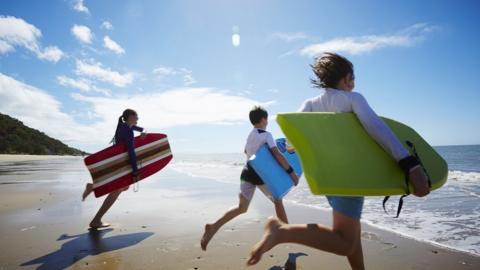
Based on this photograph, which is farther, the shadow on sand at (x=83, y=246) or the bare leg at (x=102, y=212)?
the bare leg at (x=102, y=212)

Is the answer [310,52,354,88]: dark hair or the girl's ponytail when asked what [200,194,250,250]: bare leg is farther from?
the girl's ponytail

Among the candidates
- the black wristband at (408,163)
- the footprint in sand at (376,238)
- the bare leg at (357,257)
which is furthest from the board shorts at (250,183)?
the black wristband at (408,163)

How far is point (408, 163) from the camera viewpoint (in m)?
1.93

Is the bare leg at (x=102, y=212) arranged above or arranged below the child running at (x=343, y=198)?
below

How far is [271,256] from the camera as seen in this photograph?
3.39 metres

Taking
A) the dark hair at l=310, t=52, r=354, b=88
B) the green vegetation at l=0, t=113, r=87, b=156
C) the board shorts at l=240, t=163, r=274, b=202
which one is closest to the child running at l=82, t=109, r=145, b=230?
the board shorts at l=240, t=163, r=274, b=202

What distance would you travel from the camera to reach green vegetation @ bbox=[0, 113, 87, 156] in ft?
158

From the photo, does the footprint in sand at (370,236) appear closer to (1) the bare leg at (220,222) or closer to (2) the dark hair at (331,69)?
(1) the bare leg at (220,222)

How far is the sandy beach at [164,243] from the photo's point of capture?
3.28 metres

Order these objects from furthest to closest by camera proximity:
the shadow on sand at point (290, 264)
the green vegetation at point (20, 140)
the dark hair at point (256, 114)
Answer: the green vegetation at point (20, 140) → the dark hair at point (256, 114) → the shadow on sand at point (290, 264)

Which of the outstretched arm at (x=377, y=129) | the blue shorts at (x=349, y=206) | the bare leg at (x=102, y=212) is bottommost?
the bare leg at (x=102, y=212)

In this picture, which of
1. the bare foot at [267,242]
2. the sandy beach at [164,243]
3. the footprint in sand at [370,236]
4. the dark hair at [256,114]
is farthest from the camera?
the footprint in sand at [370,236]

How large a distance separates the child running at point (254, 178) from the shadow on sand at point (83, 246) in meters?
1.32

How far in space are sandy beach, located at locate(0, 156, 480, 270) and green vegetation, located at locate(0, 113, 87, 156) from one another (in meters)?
51.7
